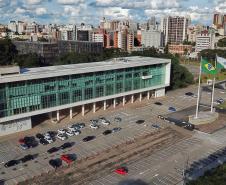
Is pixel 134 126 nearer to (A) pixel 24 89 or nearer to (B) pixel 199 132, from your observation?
(B) pixel 199 132

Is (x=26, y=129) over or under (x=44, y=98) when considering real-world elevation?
under

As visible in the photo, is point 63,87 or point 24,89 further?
point 63,87

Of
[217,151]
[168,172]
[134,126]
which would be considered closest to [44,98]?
[134,126]

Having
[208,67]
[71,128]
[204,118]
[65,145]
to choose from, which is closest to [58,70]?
[71,128]

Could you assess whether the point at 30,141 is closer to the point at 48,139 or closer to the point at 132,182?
the point at 48,139

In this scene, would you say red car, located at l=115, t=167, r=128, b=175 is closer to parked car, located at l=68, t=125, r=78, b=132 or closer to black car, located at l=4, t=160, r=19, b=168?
black car, located at l=4, t=160, r=19, b=168

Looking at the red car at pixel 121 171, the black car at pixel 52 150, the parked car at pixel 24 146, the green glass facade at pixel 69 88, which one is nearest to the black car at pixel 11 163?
the parked car at pixel 24 146
